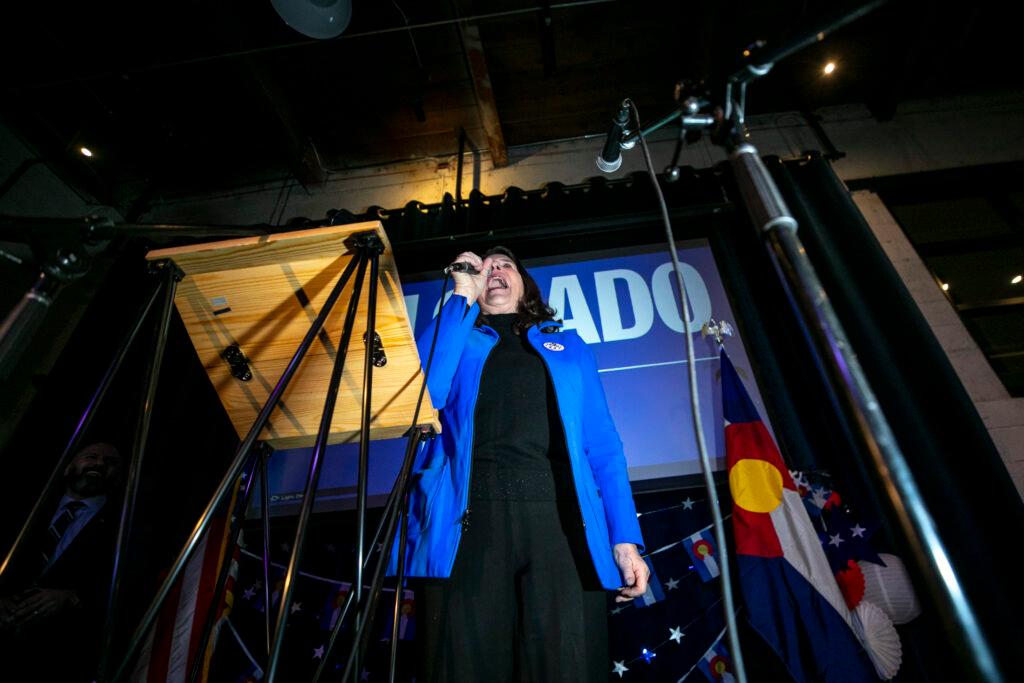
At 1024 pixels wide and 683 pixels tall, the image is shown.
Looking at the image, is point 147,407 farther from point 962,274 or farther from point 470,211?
point 962,274

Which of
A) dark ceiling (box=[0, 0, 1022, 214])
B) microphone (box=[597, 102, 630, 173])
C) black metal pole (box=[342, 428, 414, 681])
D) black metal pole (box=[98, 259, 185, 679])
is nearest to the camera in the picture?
black metal pole (box=[98, 259, 185, 679])

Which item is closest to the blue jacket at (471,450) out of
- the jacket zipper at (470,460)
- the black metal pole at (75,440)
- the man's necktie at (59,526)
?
the jacket zipper at (470,460)

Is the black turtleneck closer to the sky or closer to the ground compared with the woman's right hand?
closer to the ground

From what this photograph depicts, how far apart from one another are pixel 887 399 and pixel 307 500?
2.96 m

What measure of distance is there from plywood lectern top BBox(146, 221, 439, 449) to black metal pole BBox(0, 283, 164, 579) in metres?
0.08

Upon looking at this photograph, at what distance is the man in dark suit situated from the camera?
1.83 metres

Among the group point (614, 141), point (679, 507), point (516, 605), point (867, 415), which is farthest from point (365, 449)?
point (679, 507)

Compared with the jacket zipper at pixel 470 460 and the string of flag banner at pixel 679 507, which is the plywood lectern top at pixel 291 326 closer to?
the jacket zipper at pixel 470 460

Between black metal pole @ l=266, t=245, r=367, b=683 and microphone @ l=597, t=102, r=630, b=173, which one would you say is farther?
microphone @ l=597, t=102, r=630, b=173

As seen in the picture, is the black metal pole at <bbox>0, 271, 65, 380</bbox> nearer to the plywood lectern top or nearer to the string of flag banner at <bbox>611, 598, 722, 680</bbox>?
the plywood lectern top

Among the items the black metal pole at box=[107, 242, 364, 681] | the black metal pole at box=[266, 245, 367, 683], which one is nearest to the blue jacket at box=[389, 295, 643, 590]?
the black metal pole at box=[266, 245, 367, 683]

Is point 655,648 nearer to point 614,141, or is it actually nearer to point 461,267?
point 461,267

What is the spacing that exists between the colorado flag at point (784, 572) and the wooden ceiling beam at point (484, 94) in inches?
126

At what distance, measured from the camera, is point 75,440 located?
2.93ft
